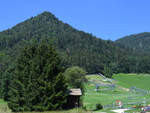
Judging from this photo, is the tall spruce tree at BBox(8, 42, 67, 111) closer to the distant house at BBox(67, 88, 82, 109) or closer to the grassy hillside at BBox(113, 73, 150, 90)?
the distant house at BBox(67, 88, 82, 109)

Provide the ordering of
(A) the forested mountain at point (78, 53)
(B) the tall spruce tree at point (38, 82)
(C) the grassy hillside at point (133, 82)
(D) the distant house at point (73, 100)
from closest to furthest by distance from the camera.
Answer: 1. (B) the tall spruce tree at point (38, 82)
2. (D) the distant house at point (73, 100)
3. (C) the grassy hillside at point (133, 82)
4. (A) the forested mountain at point (78, 53)

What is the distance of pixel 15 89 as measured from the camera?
23.2 meters

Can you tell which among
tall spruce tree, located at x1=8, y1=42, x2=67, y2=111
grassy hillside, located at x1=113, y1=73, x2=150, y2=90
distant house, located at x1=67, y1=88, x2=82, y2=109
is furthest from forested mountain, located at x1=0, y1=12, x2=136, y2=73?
distant house, located at x1=67, y1=88, x2=82, y2=109

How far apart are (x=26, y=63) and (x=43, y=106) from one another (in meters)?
4.80

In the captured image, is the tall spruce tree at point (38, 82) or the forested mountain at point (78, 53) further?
the forested mountain at point (78, 53)

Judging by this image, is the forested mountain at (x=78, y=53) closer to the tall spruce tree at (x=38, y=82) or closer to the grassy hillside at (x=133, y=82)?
the grassy hillside at (x=133, y=82)

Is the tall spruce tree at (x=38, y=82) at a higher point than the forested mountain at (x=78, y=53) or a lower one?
lower

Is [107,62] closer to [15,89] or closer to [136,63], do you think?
[136,63]

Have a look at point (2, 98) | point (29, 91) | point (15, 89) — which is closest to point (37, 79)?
point (29, 91)

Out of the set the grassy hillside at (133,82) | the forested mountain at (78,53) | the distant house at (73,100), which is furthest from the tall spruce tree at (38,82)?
the forested mountain at (78,53)

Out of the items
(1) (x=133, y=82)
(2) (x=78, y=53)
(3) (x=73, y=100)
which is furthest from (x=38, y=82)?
(2) (x=78, y=53)

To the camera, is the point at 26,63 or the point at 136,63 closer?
the point at 26,63

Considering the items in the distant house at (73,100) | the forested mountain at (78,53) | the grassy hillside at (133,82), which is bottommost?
the distant house at (73,100)

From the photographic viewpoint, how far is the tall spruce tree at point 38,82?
2194 centimetres
